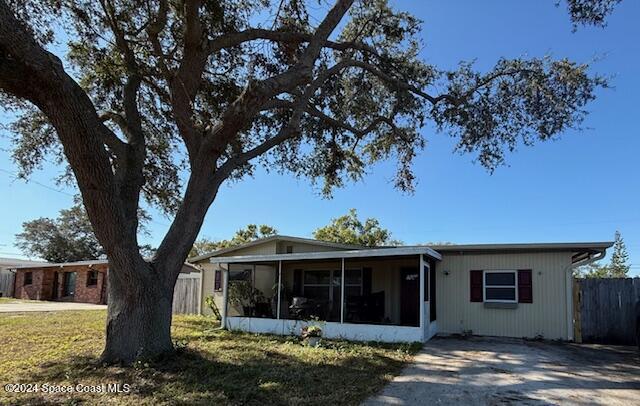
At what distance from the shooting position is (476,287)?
1259 centimetres

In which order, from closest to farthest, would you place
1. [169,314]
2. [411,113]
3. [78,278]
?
[169,314] < [411,113] < [78,278]

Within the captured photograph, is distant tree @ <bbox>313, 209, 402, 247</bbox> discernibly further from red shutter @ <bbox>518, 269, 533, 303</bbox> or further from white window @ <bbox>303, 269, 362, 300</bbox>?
red shutter @ <bbox>518, 269, 533, 303</bbox>

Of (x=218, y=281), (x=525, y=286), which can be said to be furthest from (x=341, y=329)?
(x=218, y=281)

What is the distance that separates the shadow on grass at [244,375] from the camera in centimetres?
592

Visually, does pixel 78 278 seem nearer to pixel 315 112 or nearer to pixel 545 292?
pixel 315 112

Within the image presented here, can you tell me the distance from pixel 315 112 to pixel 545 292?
24.9ft

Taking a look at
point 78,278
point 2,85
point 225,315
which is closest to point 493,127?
point 225,315

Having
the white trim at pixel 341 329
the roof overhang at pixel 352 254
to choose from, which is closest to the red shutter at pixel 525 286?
the roof overhang at pixel 352 254

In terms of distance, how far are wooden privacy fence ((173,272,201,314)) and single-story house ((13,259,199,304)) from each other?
18.8 feet

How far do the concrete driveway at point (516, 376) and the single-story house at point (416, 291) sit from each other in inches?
55.2

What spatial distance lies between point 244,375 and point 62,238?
41419mm

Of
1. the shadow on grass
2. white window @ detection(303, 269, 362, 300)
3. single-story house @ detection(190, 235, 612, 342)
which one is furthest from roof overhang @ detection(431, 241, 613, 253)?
the shadow on grass

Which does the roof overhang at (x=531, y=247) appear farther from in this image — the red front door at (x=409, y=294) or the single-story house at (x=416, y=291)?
the red front door at (x=409, y=294)

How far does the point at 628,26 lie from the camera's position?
9.84 metres
